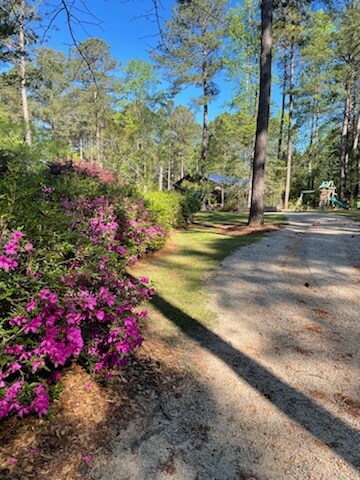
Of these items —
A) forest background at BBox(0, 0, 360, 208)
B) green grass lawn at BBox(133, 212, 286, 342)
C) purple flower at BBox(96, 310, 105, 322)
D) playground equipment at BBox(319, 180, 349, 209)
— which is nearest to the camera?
purple flower at BBox(96, 310, 105, 322)

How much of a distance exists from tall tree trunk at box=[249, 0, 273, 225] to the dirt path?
5.47 m

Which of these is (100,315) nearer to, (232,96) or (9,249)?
(9,249)

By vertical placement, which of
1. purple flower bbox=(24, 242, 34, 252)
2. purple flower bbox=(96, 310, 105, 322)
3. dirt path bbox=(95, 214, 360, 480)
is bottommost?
dirt path bbox=(95, 214, 360, 480)

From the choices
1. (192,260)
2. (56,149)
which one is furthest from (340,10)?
(192,260)

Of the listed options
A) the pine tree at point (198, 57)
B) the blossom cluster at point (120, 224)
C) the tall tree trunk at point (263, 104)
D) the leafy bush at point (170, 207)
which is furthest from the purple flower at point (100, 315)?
the pine tree at point (198, 57)

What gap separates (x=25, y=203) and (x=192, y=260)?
14.1 feet

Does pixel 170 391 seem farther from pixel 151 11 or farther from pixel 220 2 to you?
pixel 220 2

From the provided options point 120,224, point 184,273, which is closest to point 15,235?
point 120,224

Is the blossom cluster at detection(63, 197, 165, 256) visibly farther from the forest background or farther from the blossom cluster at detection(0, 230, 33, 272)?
the forest background

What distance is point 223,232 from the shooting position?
918 centimetres

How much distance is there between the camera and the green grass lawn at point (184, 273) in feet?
11.4

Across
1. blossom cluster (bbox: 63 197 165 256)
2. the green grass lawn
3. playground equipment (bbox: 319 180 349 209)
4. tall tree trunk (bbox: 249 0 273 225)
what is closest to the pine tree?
tall tree trunk (bbox: 249 0 273 225)

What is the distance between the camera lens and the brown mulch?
5.11 ft

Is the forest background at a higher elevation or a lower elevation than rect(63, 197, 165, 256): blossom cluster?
higher
